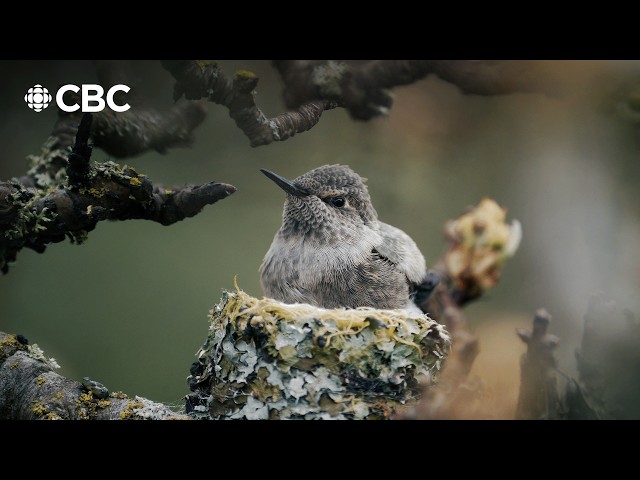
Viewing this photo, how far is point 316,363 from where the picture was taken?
3.19 meters

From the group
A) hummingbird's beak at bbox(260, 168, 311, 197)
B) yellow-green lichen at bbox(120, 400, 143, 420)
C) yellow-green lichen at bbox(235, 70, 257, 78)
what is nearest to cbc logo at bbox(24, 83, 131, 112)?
yellow-green lichen at bbox(235, 70, 257, 78)

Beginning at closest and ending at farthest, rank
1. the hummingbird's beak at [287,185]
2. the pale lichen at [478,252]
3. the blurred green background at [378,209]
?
the pale lichen at [478,252]
the hummingbird's beak at [287,185]
the blurred green background at [378,209]

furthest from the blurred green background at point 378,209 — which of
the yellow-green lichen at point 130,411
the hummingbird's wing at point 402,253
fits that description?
the yellow-green lichen at point 130,411

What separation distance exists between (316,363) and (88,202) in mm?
1370

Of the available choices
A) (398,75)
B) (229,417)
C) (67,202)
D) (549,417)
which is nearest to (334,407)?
(229,417)

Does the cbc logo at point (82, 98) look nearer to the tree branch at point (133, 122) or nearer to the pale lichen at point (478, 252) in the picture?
the tree branch at point (133, 122)

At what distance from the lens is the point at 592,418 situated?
353 centimetres

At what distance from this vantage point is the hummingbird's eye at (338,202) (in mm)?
3723

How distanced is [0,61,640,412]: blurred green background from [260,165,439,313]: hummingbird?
0.21m

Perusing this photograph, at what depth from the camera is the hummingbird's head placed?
3.69 meters

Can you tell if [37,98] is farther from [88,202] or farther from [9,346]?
[9,346]

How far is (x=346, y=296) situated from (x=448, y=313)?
2.01 ft

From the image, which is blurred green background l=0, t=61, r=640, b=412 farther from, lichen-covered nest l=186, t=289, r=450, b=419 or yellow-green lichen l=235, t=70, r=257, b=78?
lichen-covered nest l=186, t=289, r=450, b=419

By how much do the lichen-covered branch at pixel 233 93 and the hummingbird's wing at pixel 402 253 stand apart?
0.80 metres
